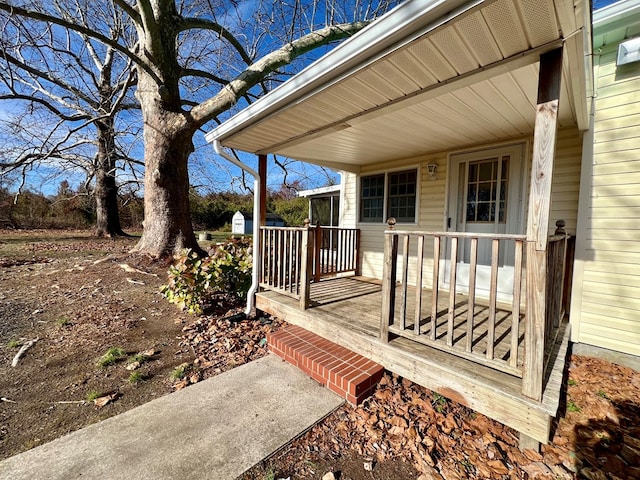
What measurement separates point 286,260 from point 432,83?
2.47 metres

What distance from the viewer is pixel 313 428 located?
204 centimetres

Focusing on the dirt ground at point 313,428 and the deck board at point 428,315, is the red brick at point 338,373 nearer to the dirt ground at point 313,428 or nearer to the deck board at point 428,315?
the dirt ground at point 313,428

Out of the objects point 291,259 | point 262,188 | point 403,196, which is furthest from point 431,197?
point 262,188

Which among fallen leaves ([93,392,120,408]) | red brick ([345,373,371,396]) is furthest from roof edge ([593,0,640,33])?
fallen leaves ([93,392,120,408])

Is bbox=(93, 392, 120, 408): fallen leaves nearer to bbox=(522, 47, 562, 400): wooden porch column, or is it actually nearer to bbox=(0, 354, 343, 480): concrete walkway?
bbox=(0, 354, 343, 480): concrete walkway

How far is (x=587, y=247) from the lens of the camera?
3.11 metres

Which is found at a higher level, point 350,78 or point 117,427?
point 350,78

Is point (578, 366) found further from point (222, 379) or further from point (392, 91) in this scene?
point (222, 379)

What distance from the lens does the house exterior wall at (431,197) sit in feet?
10.9

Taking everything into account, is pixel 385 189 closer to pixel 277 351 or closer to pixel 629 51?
pixel 629 51

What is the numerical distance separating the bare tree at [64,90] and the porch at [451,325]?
7116mm

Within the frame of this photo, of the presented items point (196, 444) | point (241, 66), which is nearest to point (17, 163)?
point (241, 66)

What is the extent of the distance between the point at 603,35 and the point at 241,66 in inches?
283

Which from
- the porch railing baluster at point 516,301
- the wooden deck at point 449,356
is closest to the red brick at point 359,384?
the wooden deck at point 449,356
